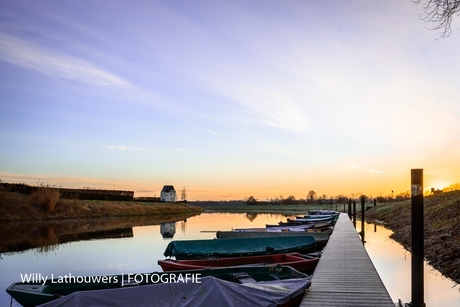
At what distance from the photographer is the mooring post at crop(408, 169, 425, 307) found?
8.81 m

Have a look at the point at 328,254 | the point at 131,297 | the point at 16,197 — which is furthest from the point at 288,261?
the point at 16,197

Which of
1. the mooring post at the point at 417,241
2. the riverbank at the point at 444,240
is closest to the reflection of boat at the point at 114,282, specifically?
the mooring post at the point at 417,241

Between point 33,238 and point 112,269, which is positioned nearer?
point 112,269

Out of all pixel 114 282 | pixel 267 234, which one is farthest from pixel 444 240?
pixel 114 282

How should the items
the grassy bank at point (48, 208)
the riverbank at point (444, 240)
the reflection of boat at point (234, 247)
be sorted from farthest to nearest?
the grassy bank at point (48, 208) < the reflection of boat at point (234, 247) < the riverbank at point (444, 240)

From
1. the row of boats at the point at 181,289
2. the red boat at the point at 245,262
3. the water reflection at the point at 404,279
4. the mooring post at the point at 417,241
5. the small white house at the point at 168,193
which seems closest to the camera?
the row of boats at the point at 181,289

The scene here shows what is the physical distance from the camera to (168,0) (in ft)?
51.6

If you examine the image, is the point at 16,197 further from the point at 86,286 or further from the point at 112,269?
the point at 86,286

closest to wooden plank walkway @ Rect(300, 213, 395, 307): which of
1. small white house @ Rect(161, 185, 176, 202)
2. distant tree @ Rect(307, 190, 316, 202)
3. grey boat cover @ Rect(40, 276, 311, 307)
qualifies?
grey boat cover @ Rect(40, 276, 311, 307)

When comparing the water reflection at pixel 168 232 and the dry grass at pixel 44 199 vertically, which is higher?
the dry grass at pixel 44 199

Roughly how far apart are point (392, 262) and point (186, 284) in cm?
1381

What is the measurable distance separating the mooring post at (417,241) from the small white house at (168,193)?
111 m

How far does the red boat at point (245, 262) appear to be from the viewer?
40.1 feet

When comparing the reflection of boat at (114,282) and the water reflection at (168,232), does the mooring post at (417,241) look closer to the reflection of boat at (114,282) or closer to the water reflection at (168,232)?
the reflection of boat at (114,282)
